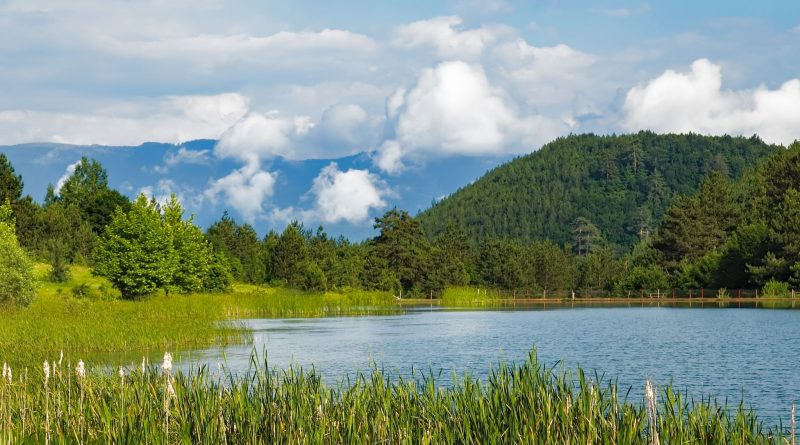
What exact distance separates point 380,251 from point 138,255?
54404 mm

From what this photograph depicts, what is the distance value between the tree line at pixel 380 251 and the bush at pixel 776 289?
0.43ft

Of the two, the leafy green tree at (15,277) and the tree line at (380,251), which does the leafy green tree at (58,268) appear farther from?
the leafy green tree at (15,277)

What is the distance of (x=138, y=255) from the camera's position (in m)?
63.8

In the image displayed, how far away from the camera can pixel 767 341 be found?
38812 mm

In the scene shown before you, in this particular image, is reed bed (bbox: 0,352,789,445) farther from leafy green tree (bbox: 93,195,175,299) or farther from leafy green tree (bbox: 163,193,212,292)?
leafy green tree (bbox: 163,193,212,292)

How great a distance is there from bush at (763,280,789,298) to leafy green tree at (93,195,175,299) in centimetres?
5075

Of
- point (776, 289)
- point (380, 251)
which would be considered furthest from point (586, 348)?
point (380, 251)

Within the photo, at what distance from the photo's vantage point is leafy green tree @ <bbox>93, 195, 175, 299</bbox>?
63781 millimetres

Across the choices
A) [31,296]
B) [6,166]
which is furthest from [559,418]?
[6,166]

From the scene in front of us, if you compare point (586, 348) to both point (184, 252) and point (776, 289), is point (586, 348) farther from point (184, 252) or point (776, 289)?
point (776, 289)

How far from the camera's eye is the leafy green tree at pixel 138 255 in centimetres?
6378

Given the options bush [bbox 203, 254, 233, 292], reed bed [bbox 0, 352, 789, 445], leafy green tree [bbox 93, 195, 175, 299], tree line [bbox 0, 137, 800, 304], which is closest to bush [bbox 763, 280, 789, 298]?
tree line [bbox 0, 137, 800, 304]

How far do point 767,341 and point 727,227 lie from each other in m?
81.1

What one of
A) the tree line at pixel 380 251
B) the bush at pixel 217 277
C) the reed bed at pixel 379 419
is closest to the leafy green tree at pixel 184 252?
the tree line at pixel 380 251
